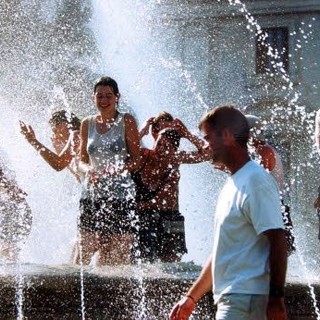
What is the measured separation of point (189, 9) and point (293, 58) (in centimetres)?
335

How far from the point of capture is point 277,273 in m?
2.87

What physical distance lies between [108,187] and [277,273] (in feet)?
9.53

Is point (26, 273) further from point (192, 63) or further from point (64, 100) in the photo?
point (192, 63)

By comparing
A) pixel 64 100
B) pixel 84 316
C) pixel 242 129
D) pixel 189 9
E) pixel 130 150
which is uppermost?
pixel 189 9

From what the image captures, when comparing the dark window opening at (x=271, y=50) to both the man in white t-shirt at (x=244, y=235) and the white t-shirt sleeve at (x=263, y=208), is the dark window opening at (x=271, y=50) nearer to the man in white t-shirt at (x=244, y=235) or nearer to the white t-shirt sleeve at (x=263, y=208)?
the man in white t-shirt at (x=244, y=235)

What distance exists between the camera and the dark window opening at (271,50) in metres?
23.8

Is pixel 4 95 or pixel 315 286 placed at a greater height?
pixel 4 95

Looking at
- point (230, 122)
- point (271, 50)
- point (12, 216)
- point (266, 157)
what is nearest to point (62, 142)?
point (12, 216)

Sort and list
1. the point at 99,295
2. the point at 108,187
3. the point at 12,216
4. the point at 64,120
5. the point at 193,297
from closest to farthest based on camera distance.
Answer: the point at 193,297 < the point at 99,295 < the point at 108,187 < the point at 12,216 < the point at 64,120

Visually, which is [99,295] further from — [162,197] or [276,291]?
[162,197]

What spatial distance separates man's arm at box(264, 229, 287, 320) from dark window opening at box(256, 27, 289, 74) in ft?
69.6

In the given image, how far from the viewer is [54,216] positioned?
9953mm

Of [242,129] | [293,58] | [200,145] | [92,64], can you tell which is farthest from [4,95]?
[242,129]

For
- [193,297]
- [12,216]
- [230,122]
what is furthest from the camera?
Result: [12,216]
